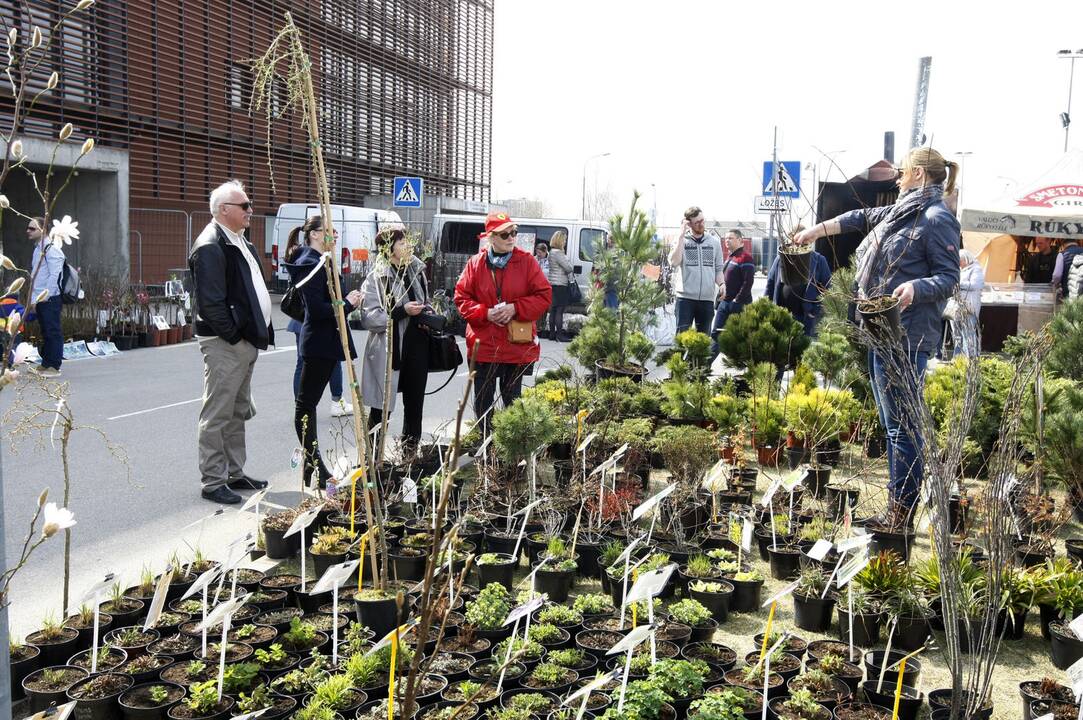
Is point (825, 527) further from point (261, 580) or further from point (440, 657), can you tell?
point (261, 580)

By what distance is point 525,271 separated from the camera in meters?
6.42

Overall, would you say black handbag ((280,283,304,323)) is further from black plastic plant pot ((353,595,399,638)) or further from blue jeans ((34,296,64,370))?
blue jeans ((34,296,64,370))

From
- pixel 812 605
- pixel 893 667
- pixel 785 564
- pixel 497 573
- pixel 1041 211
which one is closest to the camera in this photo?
pixel 893 667

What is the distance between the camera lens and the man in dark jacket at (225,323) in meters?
5.73

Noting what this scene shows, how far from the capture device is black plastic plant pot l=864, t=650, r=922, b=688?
10.8ft

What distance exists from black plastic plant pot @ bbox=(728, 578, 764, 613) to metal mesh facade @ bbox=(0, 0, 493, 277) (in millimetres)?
12385

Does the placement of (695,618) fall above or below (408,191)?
below

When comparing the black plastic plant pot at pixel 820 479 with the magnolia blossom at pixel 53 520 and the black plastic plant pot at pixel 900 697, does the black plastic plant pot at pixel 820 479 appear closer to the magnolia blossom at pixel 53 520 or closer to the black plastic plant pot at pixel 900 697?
the black plastic plant pot at pixel 900 697

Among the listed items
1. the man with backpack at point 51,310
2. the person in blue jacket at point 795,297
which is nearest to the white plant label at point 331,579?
the person in blue jacket at point 795,297

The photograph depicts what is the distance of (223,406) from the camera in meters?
5.92

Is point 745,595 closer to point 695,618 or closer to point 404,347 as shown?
point 695,618

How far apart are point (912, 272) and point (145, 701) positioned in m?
3.82

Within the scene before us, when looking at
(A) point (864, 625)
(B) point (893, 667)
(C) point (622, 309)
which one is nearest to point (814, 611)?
(A) point (864, 625)

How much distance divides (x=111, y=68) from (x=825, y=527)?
1940 centimetres
